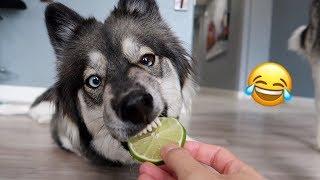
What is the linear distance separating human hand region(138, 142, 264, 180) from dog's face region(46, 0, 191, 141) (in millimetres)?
195

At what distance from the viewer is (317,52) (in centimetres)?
212

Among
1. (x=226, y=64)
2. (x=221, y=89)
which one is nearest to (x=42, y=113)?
(x=226, y=64)

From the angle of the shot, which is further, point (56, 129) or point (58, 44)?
point (56, 129)

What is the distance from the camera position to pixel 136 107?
1.12 metres

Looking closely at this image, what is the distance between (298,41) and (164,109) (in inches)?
54.2

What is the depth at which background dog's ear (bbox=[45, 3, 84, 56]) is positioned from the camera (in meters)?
1.58

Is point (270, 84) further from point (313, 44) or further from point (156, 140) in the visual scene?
point (313, 44)

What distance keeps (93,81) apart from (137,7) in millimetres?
401

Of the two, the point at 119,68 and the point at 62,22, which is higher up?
the point at 62,22

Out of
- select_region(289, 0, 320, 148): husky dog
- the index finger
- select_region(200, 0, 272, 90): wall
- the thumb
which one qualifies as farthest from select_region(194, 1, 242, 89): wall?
the thumb

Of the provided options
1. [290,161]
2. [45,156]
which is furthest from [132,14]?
[290,161]

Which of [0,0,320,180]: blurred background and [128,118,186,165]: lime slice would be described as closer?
[128,118,186,165]: lime slice

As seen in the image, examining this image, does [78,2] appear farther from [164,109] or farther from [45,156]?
[164,109]

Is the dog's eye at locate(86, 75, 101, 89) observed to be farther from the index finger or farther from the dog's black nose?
the index finger
